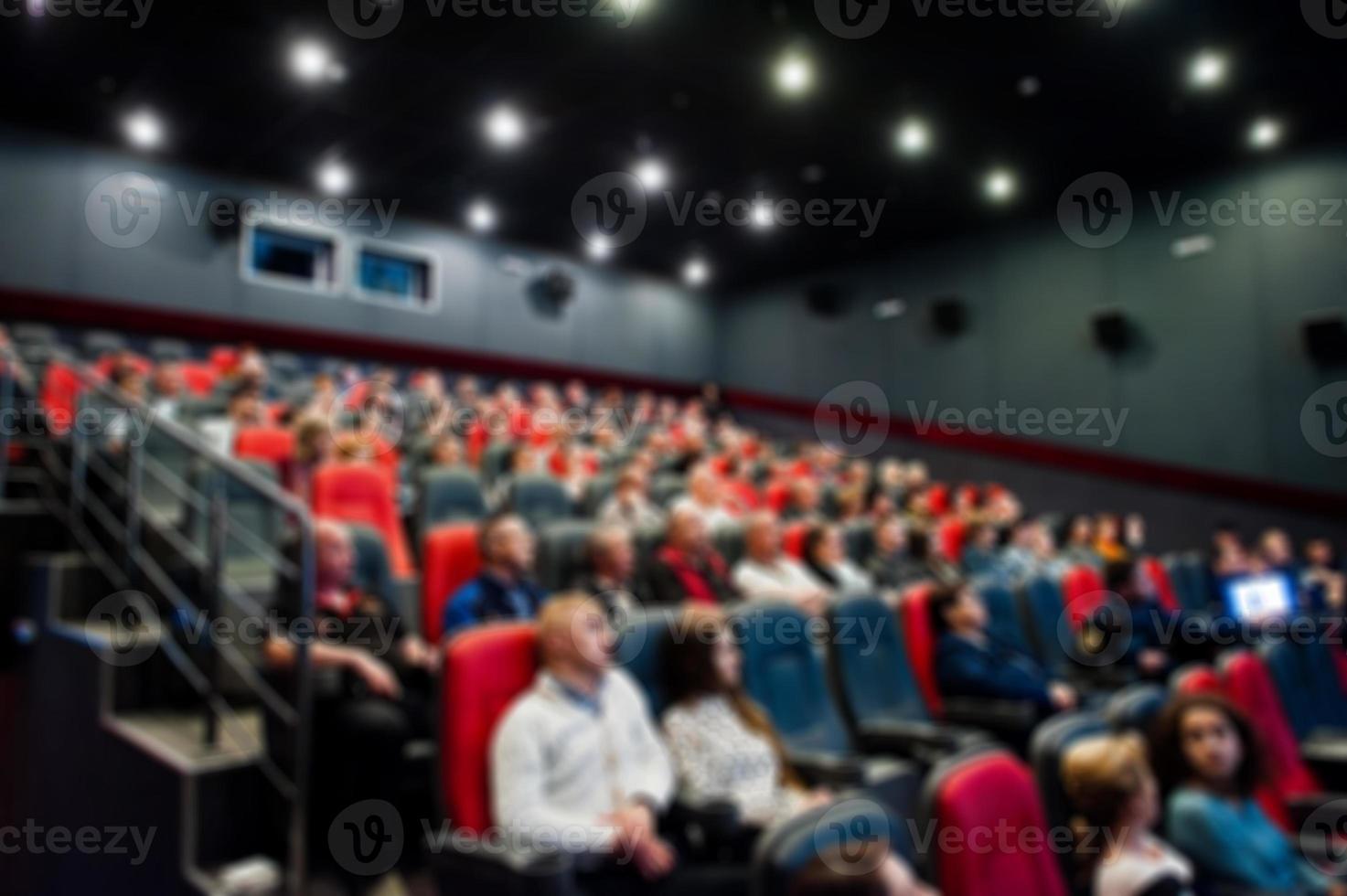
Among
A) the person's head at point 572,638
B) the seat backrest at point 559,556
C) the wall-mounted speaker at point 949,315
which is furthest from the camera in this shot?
the wall-mounted speaker at point 949,315

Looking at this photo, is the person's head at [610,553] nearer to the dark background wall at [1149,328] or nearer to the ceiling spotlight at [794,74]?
the ceiling spotlight at [794,74]

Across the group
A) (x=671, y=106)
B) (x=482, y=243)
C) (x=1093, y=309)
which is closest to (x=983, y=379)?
(x=1093, y=309)

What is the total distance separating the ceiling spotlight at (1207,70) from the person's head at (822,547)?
2.13 meters

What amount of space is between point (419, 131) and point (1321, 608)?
3.62 meters

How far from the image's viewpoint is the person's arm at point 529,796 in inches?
33.2

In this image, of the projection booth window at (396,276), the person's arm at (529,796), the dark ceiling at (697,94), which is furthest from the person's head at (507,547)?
the projection booth window at (396,276)

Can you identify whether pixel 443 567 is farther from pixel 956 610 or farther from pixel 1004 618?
pixel 1004 618

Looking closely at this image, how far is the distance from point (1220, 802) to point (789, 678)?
0.55 metres

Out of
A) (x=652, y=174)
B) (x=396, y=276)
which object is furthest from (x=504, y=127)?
(x=396, y=276)

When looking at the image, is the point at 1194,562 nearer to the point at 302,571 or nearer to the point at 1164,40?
the point at 1164,40

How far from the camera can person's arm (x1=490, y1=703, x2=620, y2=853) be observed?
844 millimetres

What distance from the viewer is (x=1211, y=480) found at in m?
3.64

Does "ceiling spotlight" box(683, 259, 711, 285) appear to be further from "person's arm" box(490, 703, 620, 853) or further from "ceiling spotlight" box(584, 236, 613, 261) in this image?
"person's arm" box(490, 703, 620, 853)

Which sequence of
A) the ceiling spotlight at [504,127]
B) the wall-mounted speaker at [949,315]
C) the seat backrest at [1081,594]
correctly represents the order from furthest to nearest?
the wall-mounted speaker at [949,315] < the ceiling spotlight at [504,127] < the seat backrest at [1081,594]
